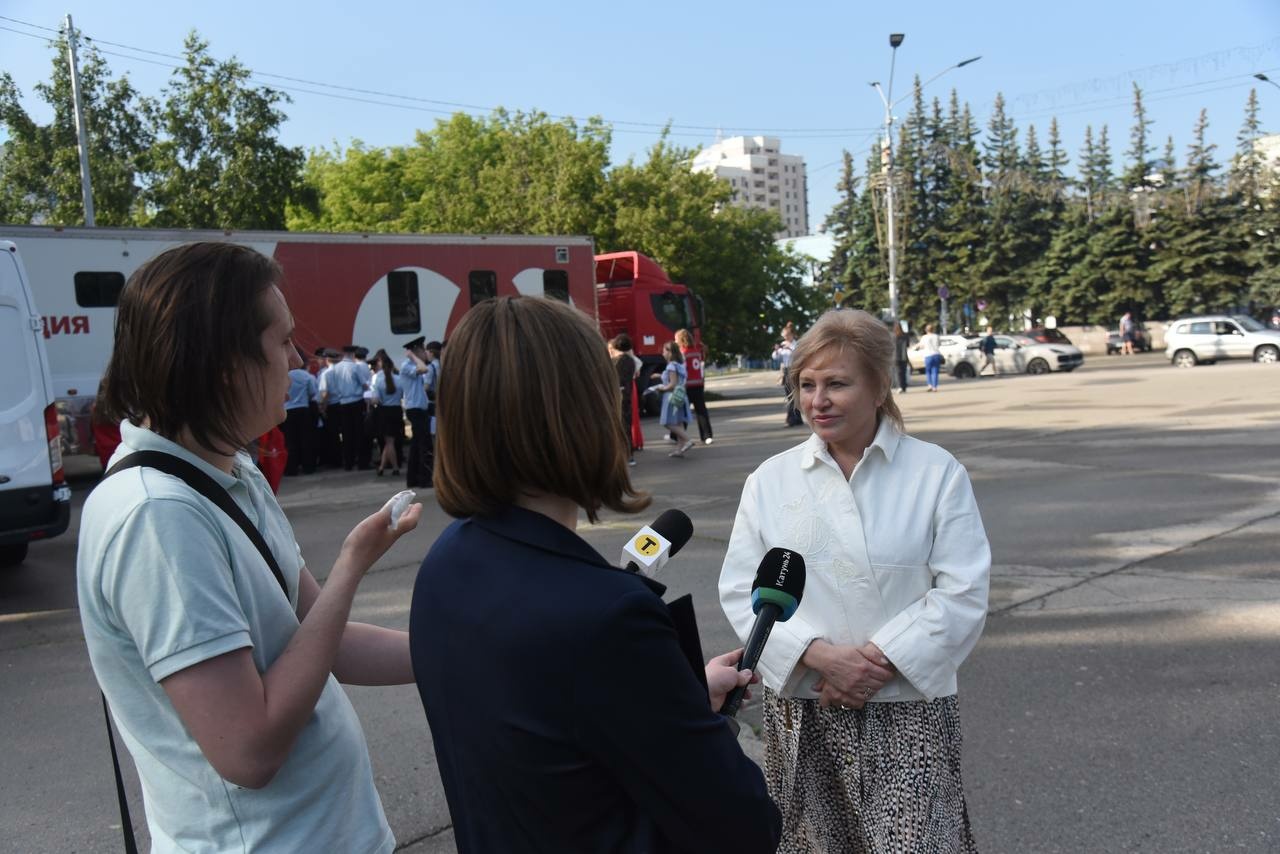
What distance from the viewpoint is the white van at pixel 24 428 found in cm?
780

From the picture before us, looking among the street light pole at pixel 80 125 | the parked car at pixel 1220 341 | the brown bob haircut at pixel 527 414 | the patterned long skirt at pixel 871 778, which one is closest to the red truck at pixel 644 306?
the street light pole at pixel 80 125

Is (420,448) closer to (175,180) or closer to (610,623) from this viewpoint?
(610,623)

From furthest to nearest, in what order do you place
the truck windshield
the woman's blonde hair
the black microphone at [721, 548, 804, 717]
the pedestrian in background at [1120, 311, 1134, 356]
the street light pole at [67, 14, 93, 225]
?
the pedestrian in background at [1120, 311, 1134, 356] → the street light pole at [67, 14, 93, 225] → the truck windshield → the woman's blonde hair → the black microphone at [721, 548, 804, 717]

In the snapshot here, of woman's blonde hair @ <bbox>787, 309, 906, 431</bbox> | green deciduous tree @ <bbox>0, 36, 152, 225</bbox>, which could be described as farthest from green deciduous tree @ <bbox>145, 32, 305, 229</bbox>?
woman's blonde hair @ <bbox>787, 309, 906, 431</bbox>

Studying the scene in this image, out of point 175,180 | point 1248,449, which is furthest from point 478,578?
point 175,180

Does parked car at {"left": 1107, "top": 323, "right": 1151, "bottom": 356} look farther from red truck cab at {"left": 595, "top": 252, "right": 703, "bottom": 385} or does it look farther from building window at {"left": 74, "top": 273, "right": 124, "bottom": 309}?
building window at {"left": 74, "top": 273, "right": 124, "bottom": 309}

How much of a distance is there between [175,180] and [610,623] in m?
29.4

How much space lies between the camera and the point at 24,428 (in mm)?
7984

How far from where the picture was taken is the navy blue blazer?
1284 millimetres

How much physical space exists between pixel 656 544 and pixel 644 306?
22.9 meters

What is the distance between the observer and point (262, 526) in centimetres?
173

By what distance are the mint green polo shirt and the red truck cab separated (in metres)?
22.1

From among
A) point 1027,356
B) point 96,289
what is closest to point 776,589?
point 96,289

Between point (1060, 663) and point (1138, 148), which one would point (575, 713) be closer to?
point (1060, 663)
